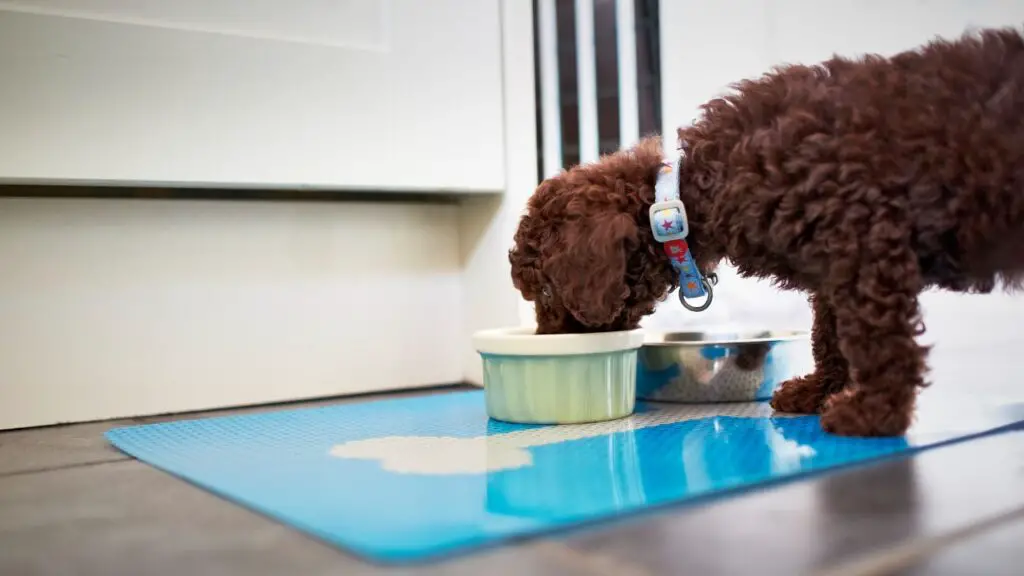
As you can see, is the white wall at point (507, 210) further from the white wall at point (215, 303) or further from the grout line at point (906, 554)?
the grout line at point (906, 554)

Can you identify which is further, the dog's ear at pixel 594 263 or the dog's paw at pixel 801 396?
the dog's paw at pixel 801 396

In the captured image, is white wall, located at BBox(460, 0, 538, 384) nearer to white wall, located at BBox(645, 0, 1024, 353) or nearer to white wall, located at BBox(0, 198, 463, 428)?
white wall, located at BBox(0, 198, 463, 428)

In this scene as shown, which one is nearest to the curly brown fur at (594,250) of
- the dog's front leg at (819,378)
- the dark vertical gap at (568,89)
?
the dog's front leg at (819,378)

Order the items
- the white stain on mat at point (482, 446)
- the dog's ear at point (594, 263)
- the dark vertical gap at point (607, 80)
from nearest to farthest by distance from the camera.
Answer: the white stain on mat at point (482, 446), the dog's ear at point (594, 263), the dark vertical gap at point (607, 80)

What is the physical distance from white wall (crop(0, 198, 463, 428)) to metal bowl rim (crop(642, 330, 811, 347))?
611 millimetres

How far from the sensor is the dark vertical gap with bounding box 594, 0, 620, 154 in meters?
2.46

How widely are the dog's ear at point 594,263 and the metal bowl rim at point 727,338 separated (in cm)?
32

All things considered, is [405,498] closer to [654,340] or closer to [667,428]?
[667,428]

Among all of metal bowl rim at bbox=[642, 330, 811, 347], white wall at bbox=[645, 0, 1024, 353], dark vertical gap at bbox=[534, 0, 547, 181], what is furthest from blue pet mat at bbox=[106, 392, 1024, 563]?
dark vertical gap at bbox=[534, 0, 547, 181]

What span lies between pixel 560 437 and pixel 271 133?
3.20 ft

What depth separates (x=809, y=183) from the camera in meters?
1.41

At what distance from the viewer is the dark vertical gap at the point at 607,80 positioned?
8.07ft

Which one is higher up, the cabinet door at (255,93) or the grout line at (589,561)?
the cabinet door at (255,93)

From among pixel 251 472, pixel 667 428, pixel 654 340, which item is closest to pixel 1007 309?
pixel 654 340
